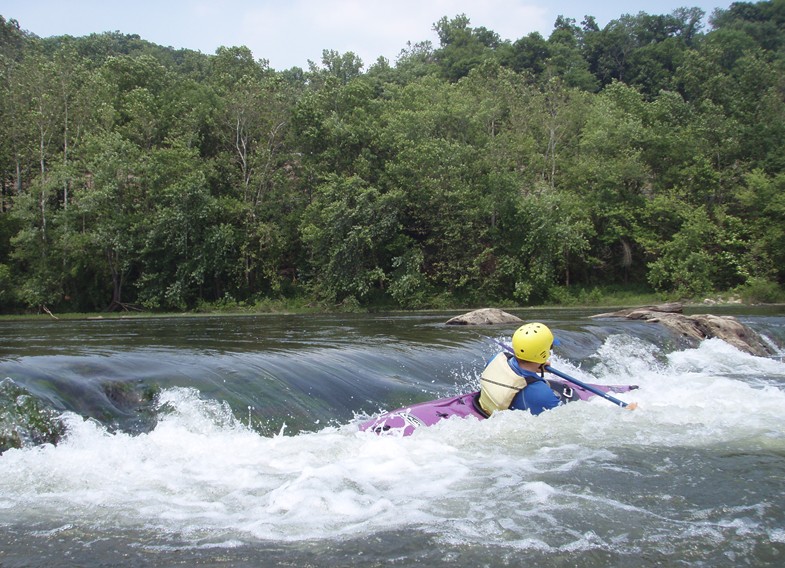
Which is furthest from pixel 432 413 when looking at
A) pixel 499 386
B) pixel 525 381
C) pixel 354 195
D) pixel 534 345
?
pixel 354 195

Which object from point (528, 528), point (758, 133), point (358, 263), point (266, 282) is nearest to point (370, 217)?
point (358, 263)

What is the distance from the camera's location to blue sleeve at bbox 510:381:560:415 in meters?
7.50

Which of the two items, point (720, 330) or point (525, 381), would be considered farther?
point (720, 330)

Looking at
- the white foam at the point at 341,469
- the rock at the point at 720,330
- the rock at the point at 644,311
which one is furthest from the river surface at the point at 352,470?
the rock at the point at 644,311

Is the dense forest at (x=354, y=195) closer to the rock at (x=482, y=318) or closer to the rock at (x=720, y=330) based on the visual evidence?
the rock at (x=482, y=318)

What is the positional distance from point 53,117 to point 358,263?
1477cm

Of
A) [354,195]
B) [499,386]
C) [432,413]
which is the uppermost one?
[354,195]

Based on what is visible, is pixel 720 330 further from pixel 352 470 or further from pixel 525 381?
pixel 352 470

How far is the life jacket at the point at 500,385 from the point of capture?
7543 millimetres

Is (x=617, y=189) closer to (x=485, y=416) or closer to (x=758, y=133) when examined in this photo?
(x=758, y=133)

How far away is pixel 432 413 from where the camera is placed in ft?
25.3

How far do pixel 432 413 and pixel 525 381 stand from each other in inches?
42.1

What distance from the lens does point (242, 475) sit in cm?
613

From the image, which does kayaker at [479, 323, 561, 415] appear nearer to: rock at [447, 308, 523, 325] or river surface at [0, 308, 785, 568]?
river surface at [0, 308, 785, 568]
